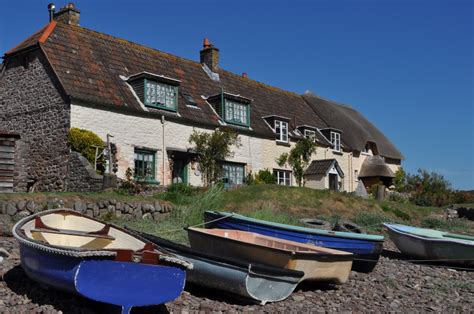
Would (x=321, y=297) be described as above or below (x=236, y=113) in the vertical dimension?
below

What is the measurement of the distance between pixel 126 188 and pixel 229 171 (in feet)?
26.6

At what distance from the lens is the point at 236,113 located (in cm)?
2734

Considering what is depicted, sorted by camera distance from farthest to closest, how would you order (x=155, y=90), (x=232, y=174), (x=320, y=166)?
(x=320, y=166), (x=232, y=174), (x=155, y=90)

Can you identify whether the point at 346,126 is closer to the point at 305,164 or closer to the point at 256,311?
the point at 305,164

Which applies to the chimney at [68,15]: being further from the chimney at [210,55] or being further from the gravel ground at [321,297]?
the gravel ground at [321,297]

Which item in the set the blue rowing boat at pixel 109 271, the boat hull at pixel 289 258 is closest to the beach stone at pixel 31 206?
the boat hull at pixel 289 258

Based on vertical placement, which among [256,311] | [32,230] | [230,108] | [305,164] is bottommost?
[256,311]

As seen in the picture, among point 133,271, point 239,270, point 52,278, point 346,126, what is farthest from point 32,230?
point 346,126

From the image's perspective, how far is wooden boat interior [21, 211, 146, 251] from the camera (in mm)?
8227

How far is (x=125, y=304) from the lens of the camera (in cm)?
654

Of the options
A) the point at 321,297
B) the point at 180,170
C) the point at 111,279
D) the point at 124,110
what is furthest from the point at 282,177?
the point at 111,279

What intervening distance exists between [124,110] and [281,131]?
10.4 meters

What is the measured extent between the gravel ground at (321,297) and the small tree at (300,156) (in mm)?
18586

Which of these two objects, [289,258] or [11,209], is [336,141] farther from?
[289,258]
